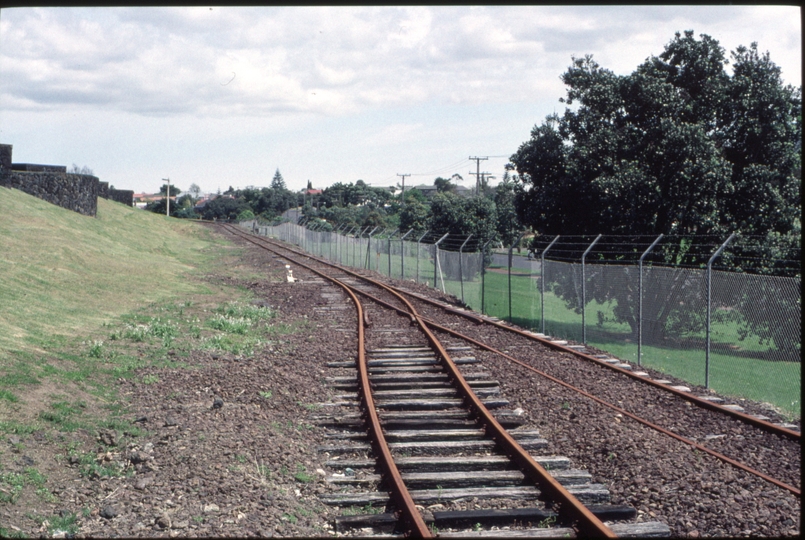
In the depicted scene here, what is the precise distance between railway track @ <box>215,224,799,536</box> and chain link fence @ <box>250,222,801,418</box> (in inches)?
140

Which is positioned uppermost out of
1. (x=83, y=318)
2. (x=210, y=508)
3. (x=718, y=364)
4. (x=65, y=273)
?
(x=65, y=273)

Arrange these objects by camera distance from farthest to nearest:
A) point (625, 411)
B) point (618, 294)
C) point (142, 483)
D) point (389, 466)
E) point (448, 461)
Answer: point (618, 294), point (625, 411), point (448, 461), point (389, 466), point (142, 483)

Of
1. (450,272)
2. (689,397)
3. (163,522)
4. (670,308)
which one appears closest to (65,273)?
(450,272)

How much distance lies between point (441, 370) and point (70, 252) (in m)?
15.8

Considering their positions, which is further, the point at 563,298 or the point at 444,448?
the point at 563,298

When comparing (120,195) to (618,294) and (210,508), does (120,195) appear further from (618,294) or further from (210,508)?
(210,508)

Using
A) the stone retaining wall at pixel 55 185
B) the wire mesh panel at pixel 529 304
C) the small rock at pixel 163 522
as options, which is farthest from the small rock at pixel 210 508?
the stone retaining wall at pixel 55 185

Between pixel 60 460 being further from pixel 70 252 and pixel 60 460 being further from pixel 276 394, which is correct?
pixel 70 252

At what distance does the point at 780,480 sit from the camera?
697 cm

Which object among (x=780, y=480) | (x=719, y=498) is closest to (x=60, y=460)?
(x=719, y=498)

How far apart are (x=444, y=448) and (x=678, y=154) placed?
52.2 ft

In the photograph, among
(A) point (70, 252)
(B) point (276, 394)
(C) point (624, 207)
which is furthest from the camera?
(A) point (70, 252)

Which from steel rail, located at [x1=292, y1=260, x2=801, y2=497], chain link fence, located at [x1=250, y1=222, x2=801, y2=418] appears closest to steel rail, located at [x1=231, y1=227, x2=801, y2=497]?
steel rail, located at [x1=292, y1=260, x2=801, y2=497]

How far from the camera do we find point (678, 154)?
21031 millimetres
